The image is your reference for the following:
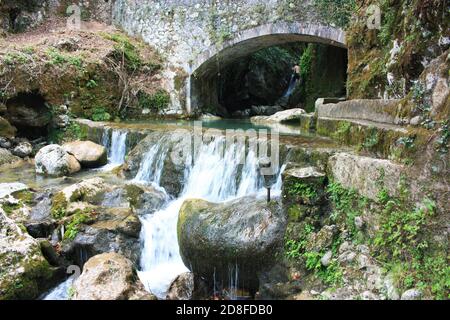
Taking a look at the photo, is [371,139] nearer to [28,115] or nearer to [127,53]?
[28,115]

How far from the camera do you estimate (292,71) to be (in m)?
17.9

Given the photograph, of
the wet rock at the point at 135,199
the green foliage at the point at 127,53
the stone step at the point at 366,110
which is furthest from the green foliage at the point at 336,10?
the wet rock at the point at 135,199

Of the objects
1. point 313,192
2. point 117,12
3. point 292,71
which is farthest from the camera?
point 292,71

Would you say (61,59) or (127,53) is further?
(127,53)

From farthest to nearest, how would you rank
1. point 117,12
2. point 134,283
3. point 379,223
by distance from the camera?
1. point 117,12
2. point 134,283
3. point 379,223

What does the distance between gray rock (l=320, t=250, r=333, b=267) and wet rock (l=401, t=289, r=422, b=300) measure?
730 millimetres

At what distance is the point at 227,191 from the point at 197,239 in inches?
53.2

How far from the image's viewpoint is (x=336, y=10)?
9.45 m

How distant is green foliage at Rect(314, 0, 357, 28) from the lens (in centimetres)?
933

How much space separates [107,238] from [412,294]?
3055 mm

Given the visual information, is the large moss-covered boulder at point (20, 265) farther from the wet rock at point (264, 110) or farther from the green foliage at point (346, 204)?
the wet rock at point (264, 110)

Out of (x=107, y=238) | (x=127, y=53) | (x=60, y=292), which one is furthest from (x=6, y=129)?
(x=60, y=292)
